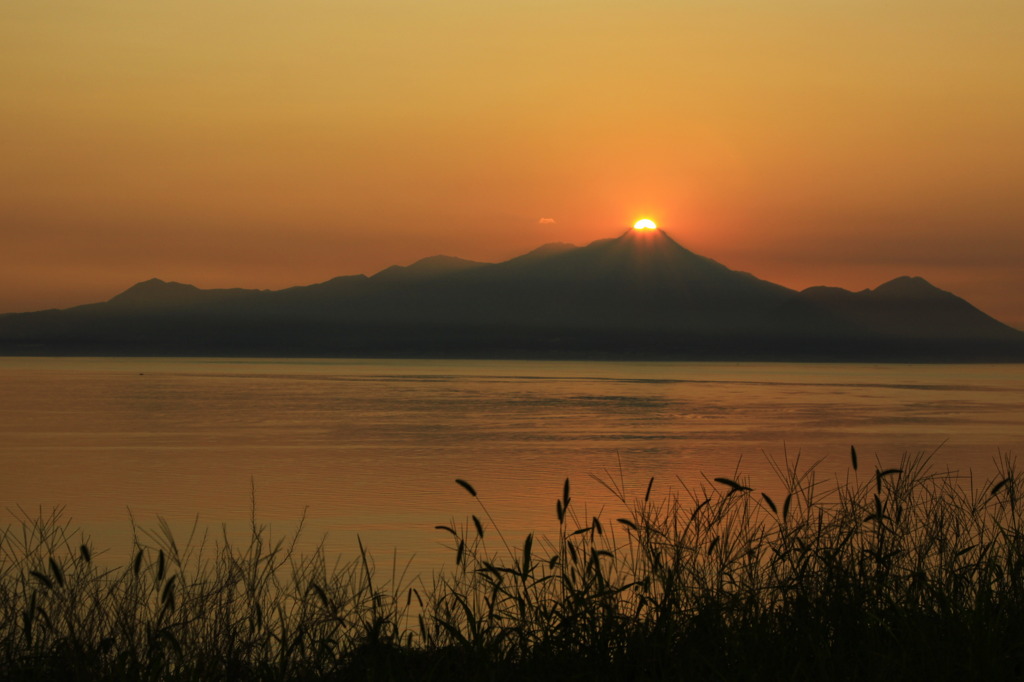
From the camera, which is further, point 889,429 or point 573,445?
point 889,429

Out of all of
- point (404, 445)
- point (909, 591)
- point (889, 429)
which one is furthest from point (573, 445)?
point (909, 591)

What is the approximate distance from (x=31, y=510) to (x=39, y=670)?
345 inches

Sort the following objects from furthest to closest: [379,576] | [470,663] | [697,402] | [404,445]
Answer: [697,402] < [404,445] < [379,576] < [470,663]

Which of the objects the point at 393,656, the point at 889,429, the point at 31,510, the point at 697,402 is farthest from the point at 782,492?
the point at 697,402

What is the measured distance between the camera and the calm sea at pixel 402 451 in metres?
12.5

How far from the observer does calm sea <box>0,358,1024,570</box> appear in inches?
493

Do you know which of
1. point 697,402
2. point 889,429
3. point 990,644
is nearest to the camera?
point 990,644

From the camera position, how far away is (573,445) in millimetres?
21953

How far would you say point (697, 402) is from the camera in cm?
4050

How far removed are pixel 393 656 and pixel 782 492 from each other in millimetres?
9129

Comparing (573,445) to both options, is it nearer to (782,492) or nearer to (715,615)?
(782,492)

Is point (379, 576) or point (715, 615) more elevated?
point (715, 615)

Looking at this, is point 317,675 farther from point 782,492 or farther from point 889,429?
point 889,429

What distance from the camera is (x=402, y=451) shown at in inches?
786
